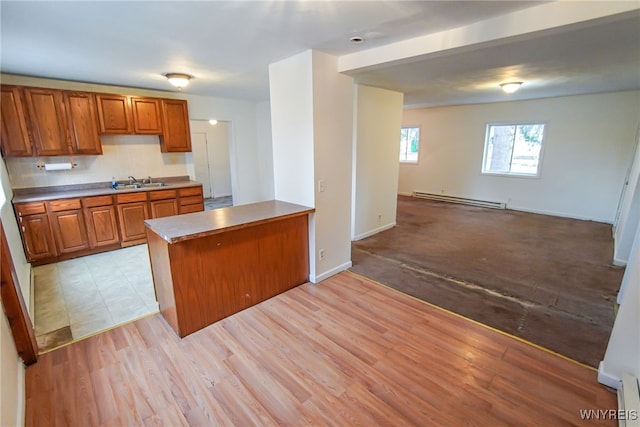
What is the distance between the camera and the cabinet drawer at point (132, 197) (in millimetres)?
4235

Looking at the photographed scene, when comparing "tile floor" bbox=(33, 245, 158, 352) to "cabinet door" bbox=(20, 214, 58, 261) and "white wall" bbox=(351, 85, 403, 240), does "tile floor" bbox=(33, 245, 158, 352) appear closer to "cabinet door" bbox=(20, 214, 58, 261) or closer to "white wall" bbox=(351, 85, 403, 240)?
"cabinet door" bbox=(20, 214, 58, 261)

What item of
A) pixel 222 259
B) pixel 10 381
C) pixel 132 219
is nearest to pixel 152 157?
pixel 132 219

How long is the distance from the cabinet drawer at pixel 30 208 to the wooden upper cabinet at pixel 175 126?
1809 mm

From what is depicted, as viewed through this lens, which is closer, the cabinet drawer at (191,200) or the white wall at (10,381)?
the white wall at (10,381)

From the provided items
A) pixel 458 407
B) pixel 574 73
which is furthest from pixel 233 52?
pixel 574 73

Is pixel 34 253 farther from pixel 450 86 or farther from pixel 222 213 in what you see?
pixel 450 86

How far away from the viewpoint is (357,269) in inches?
144

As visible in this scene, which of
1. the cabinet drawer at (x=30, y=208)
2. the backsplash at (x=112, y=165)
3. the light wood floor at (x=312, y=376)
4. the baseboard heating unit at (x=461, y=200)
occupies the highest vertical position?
the backsplash at (x=112, y=165)

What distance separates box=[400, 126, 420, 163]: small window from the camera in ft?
26.5

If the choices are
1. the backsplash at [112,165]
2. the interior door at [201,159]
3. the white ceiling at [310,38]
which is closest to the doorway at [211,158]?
the interior door at [201,159]

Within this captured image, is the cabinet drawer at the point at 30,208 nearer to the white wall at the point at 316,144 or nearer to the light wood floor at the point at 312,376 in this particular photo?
the light wood floor at the point at 312,376

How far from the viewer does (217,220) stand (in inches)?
104

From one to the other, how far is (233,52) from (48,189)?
11.5 feet

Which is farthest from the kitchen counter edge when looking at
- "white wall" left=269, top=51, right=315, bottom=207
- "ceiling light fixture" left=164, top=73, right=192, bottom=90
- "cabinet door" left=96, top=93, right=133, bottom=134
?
"white wall" left=269, top=51, right=315, bottom=207
